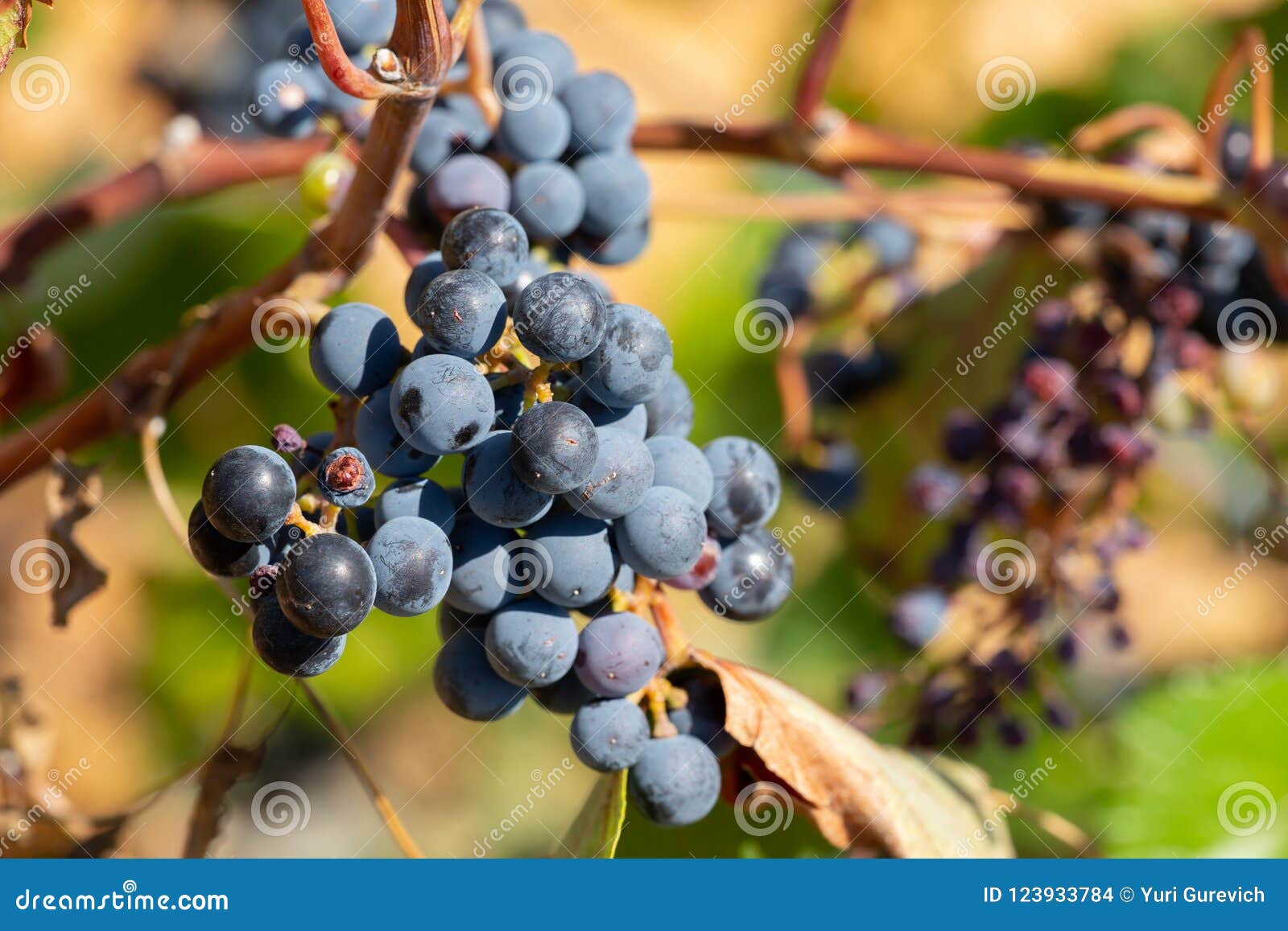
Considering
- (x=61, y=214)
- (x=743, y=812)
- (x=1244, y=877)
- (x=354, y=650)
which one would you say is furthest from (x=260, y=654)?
(x=1244, y=877)

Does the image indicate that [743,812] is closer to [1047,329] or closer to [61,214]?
[1047,329]

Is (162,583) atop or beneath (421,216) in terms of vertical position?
beneath

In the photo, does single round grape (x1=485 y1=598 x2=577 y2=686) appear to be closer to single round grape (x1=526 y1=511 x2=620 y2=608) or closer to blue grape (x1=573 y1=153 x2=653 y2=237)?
single round grape (x1=526 y1=511 x2=620 y2=608)
